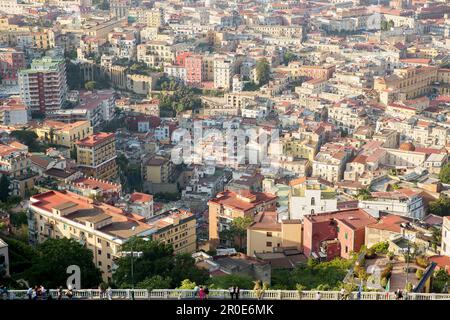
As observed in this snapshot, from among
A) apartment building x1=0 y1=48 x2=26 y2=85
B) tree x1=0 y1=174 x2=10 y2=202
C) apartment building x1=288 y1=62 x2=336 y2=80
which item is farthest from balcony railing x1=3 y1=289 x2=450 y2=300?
apartment building x1=288 y1=62 x2=336 y2=80

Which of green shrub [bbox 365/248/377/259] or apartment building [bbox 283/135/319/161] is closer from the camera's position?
green shrub [bbox 365/248/377/259]

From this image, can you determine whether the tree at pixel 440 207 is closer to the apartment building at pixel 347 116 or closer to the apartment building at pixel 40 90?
the apartment building at pixel 347 116

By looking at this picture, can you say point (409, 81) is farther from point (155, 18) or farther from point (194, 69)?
point (155, 18)

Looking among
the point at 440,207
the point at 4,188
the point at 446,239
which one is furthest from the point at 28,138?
the point at 446,239

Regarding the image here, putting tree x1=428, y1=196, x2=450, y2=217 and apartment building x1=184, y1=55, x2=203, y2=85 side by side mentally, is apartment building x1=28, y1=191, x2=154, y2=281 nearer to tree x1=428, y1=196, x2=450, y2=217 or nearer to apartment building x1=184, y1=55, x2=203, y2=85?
tree x1=428, y1=196, x2=450, y2=217

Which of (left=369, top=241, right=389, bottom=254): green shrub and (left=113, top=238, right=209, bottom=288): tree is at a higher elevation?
(left=369, top=241, right=389, bottom=254): green shrub

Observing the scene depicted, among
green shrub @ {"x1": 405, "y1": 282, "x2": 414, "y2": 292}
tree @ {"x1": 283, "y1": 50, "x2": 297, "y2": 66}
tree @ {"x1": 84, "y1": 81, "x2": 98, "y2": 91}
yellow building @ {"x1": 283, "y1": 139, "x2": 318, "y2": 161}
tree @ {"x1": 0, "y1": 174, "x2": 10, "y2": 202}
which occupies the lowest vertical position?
yellow building @ {"x1": 283, "y1": 139, "x2": 318, "y2": 161}
